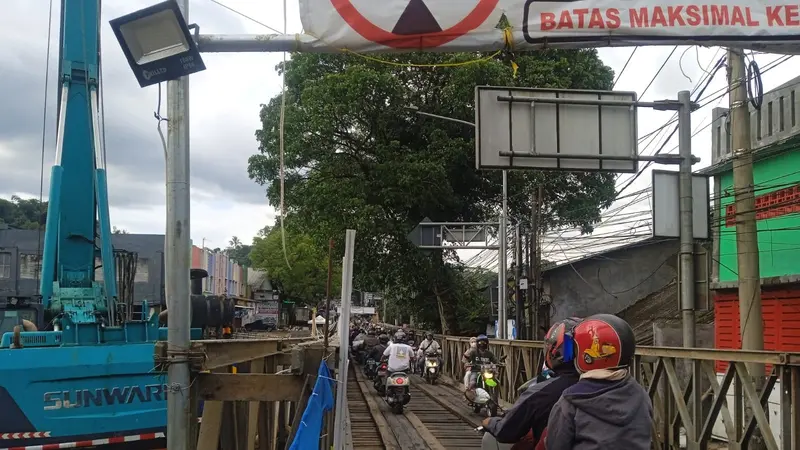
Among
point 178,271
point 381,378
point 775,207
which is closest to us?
point 178,271

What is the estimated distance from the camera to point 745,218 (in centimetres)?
816

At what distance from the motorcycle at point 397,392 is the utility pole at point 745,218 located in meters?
7.31

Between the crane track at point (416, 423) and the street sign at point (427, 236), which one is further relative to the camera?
the street sign at point (427, 236)

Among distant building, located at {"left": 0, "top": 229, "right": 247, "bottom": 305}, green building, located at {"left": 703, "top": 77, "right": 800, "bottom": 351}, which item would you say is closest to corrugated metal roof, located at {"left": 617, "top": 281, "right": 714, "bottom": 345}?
green building, located at {"left": 703, "top": 77, "right": 800, "bottom": 351}

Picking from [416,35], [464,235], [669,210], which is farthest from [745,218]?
[464,235]

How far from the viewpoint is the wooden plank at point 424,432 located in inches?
424

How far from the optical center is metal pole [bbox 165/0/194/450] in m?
4.19

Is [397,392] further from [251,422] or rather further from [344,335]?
[344,335]

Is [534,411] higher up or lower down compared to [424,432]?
higher up

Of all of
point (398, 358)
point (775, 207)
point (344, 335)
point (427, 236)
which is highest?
point (427, 236)

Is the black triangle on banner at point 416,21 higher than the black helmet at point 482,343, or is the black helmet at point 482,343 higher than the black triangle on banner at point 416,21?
the black triangle on banner at point 416,21

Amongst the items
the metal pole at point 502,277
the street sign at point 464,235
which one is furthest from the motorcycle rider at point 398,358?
the street sign at point 464,235

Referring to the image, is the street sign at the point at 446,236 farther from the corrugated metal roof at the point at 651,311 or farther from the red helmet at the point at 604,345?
the red helmet at the point at 604,345

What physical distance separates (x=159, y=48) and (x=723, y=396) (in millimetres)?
5409
